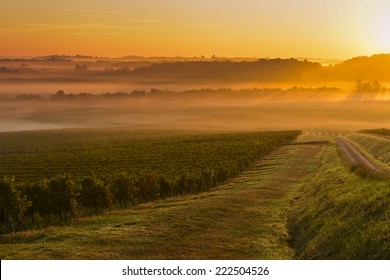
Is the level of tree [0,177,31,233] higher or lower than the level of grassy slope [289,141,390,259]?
lower

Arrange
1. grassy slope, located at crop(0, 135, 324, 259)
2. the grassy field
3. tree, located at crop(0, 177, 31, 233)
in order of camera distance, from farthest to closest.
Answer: tree, located at crop(0, 177, 31, 233) < grassy slope, located at crop(0, 135, 324, 259) < the grassy field

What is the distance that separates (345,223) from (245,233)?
12986 millimetres

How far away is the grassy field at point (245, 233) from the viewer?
126ft

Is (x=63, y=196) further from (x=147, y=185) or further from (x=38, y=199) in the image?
(x=147, y=185)

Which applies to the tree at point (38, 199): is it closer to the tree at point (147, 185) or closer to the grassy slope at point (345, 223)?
the tree at point (147, 185)

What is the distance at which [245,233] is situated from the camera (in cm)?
5078

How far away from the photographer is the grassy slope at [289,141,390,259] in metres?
33.2

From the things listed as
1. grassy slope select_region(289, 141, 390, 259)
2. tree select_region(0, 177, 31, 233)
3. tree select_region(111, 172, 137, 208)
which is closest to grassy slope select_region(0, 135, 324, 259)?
grassy slope select_region(289, 141, 390, 259)

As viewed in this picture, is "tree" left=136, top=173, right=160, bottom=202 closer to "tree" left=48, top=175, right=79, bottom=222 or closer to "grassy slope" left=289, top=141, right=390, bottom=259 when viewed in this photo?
"tree" left=48, top=175, right=79, bottom=222

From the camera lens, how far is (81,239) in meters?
49.2

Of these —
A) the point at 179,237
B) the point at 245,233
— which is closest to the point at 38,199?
the point at 179,237

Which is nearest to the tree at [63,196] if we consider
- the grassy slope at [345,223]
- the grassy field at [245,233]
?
the grassy field at [245,233]

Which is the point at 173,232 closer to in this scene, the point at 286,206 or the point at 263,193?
the point at 286,206
